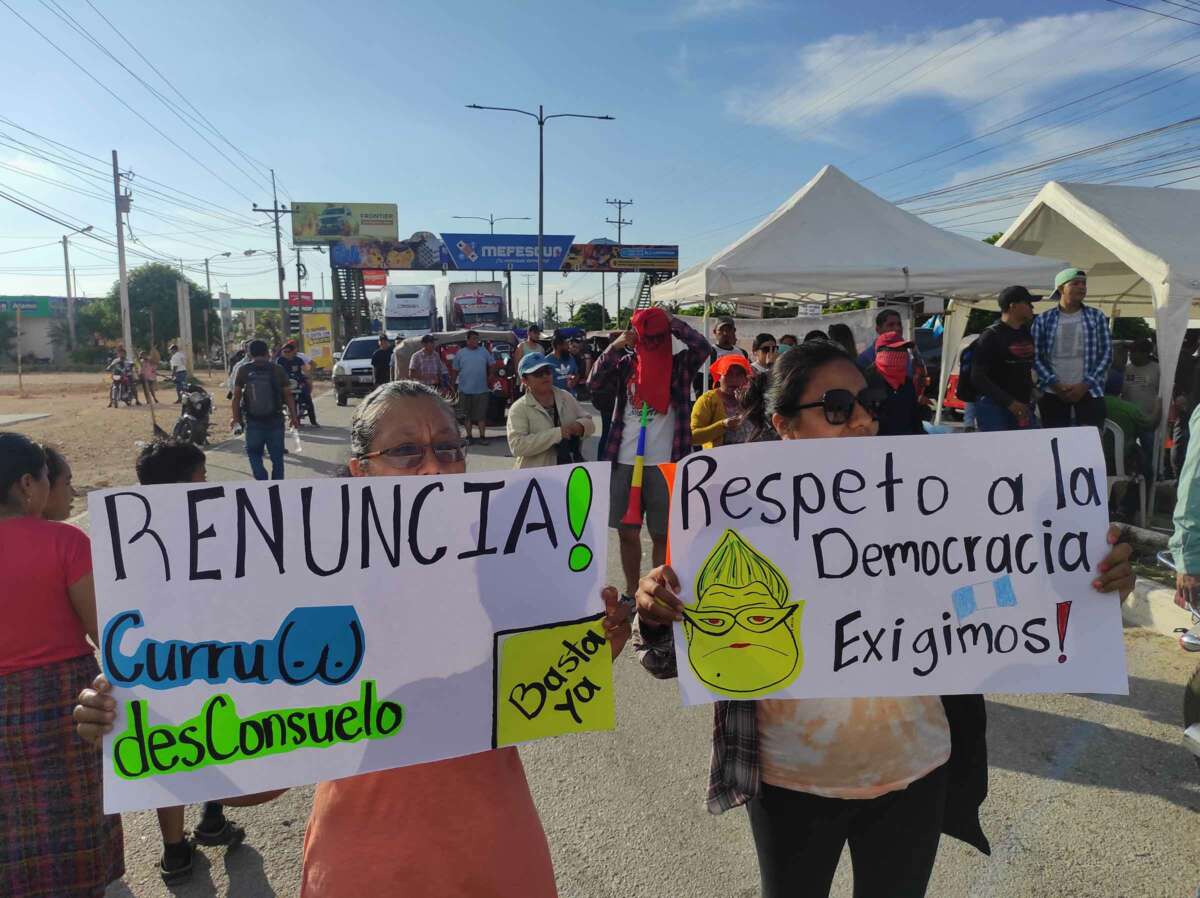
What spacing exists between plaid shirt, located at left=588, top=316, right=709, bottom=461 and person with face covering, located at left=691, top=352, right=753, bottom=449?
0.25 meters

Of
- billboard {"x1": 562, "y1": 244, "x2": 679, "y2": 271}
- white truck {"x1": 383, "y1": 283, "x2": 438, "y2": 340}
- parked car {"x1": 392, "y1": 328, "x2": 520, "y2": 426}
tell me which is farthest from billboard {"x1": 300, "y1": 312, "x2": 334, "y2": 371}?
parked car {"x1": 392, "y1": 328, "x2": 520, "y2": 426}

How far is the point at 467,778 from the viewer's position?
4.91 feet

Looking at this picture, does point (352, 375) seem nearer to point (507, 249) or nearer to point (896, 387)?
point (896, 387)

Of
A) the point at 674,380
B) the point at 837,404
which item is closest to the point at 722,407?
the point at 674,380

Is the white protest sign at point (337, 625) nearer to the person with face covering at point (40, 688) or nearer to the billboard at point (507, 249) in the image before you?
the person with face covering at point (40, 688)

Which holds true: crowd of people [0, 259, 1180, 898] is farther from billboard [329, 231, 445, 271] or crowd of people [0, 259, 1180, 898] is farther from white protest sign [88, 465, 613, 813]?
billboard [329, 231, 445, 271]

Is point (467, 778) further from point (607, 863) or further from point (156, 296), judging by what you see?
point (156, 296)

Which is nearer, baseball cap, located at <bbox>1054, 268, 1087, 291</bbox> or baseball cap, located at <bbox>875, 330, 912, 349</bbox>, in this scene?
baseball cap, located at <bbox>875, 330, 912, 349</bbox>

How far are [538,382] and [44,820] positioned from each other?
347 centimetres

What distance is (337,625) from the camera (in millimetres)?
1534

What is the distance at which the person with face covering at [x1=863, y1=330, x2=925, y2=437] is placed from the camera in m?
4.81

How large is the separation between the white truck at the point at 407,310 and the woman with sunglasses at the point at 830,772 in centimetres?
2526

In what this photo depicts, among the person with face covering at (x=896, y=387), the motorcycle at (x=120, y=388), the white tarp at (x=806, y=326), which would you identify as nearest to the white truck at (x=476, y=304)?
the motorcycle at (x=120, y=388)

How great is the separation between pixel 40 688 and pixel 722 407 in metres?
4.30
